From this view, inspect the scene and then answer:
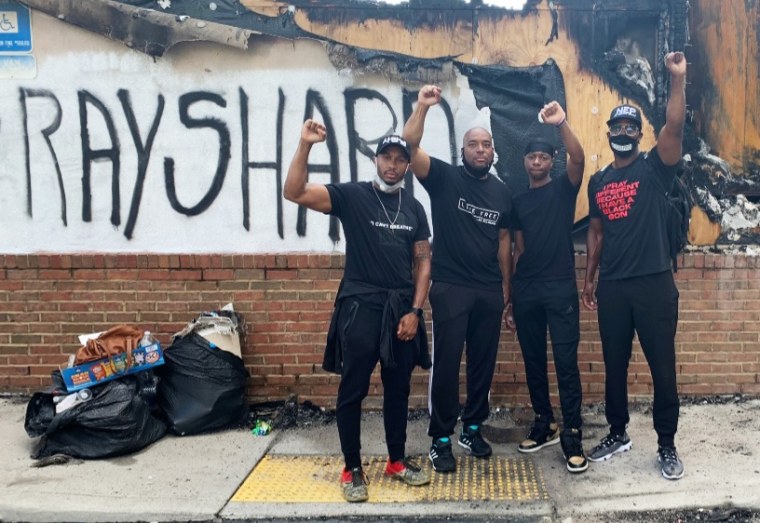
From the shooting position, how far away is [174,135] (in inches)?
199

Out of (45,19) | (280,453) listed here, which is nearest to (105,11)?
(45,19)

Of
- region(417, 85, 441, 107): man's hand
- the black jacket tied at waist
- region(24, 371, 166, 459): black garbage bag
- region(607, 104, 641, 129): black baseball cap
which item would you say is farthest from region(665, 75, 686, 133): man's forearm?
region(24, 371, 166, 459): black garbage bag

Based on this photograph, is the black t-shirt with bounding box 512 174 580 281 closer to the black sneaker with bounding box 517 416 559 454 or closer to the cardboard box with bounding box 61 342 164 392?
the black sneaker with bounding box 517 416 559 454

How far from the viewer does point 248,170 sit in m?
5.05

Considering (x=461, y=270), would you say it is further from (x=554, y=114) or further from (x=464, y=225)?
(x=554, y=114)

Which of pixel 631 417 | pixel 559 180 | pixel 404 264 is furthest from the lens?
pixel 631 417

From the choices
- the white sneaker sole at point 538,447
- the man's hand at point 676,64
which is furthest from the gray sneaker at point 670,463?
the man's hand at point 676,64

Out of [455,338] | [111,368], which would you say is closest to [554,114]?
[455,338]

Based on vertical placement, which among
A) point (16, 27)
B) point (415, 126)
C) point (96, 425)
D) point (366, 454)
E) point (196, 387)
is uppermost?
point (16, 27)

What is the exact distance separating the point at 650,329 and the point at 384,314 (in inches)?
62.3

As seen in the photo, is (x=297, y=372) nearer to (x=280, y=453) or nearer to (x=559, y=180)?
(x=280, y=453)

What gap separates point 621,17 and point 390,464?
3.62m

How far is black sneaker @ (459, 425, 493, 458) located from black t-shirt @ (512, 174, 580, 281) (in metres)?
1.02

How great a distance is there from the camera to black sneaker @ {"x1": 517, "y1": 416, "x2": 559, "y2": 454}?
4.30 meters
